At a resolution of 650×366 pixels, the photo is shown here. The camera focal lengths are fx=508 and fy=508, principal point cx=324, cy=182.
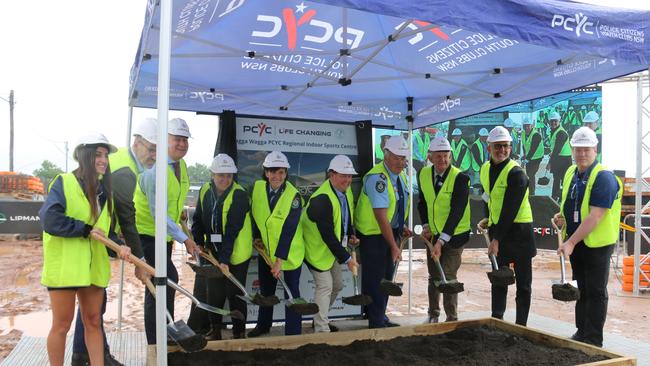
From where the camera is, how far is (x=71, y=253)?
2871 mm

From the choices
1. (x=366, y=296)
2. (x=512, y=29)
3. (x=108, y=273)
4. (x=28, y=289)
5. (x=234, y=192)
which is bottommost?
(x=28, y=289)

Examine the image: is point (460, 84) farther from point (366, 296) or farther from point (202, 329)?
point (202, 329)

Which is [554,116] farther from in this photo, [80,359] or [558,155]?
[80,359]

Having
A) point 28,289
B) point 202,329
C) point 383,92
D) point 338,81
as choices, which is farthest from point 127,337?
point 28,289

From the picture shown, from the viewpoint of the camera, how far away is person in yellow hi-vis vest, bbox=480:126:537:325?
4430 mm

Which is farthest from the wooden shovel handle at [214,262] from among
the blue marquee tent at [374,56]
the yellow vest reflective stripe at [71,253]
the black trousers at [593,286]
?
the black trousers at [593,286]

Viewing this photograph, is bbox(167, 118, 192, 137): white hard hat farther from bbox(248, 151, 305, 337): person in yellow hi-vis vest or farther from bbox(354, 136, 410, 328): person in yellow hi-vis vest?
bbox(354, 136, 410, 328): person in yellow hi-vis vest

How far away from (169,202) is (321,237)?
1260 mm

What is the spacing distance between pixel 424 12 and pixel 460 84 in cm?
262

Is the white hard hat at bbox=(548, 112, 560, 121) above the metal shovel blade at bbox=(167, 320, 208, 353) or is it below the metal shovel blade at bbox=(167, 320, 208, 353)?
above

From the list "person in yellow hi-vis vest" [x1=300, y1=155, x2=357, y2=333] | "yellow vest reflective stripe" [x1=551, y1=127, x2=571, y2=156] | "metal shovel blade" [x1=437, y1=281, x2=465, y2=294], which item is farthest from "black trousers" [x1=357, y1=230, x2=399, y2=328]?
"yellow vest reflective stripe" [x1=551, y1=127, x2=571, y2=156]

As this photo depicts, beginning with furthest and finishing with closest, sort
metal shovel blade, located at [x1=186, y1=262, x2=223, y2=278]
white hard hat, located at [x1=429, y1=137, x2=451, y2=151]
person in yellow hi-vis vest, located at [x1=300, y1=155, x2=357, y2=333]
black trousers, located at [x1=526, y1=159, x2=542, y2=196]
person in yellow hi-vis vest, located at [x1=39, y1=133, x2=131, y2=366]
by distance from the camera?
black trousers, located at [x1=526, y1=159, x2=542, y2=196] < white hard hat, located at [x1=429, y1=137, x2=451, y2=151] < person in yellow hi-vis vest, located at [x1=300, y1=155, x2=357, y2=333] < metal shovel blade, located at [x1=186, y1=262, x2=223, y2=278] < person in yellow hi-vis vest, located at [x1=39, y1=133, x2=131, y2=366]

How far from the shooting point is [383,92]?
586 centimetres

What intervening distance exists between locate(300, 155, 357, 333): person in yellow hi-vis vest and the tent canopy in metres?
1.15
